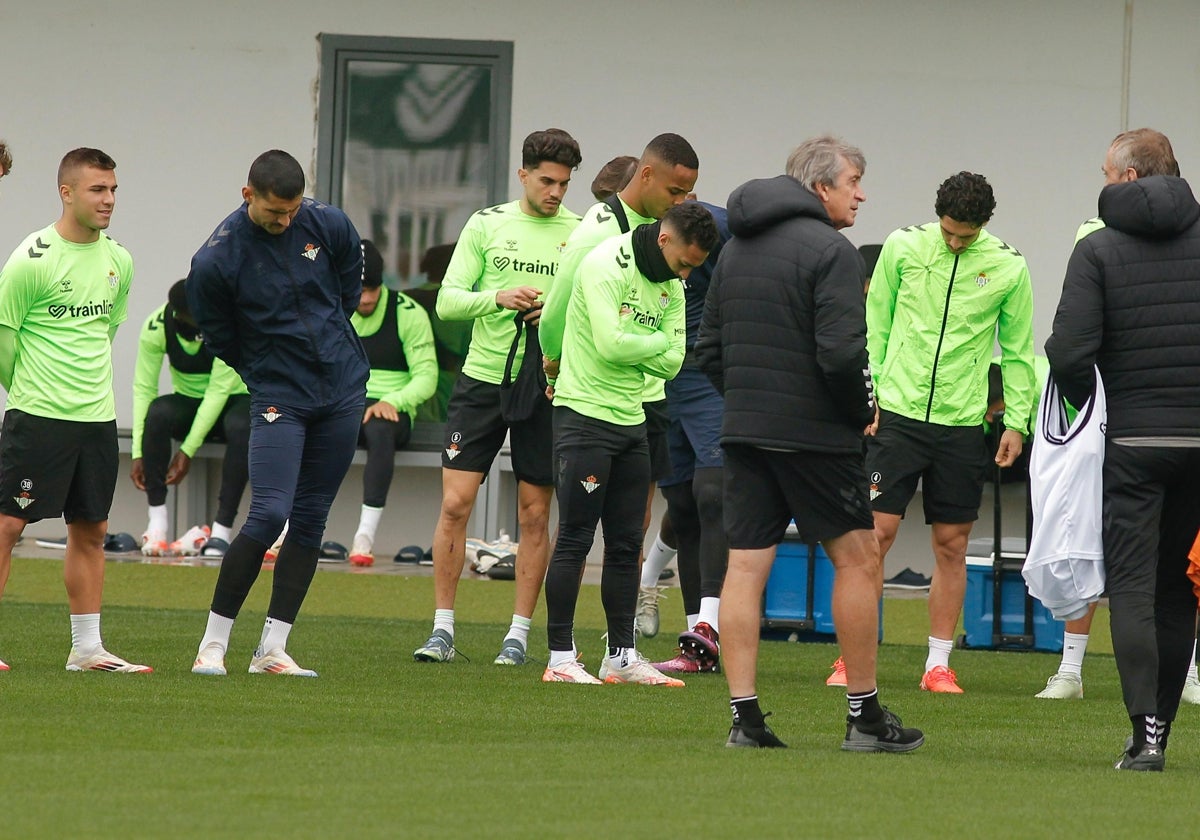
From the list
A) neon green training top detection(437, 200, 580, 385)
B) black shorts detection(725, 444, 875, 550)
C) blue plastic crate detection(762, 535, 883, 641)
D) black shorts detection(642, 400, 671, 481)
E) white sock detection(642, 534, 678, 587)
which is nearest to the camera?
black shorts detection(725, 444, 875, 550)

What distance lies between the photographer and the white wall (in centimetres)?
1238

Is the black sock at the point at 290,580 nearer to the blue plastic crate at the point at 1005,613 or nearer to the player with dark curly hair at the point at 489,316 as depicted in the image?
the player with dark curly hair at the point at 489,316

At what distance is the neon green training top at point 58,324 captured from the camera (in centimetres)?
675

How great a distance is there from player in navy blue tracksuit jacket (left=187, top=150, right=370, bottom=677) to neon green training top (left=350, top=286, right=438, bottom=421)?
→ 17.1 feet

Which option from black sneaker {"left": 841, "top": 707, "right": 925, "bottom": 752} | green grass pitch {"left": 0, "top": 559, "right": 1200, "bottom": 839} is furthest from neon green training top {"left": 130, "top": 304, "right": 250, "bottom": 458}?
black sneaker {"left": 841, "top": 707, "right": 925, "bottom": 752}

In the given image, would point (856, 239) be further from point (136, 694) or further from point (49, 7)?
point (136, 694)

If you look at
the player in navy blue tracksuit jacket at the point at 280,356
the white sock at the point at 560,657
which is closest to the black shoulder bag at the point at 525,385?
the player in navy blue tracksuit jacket at the point at 280,356

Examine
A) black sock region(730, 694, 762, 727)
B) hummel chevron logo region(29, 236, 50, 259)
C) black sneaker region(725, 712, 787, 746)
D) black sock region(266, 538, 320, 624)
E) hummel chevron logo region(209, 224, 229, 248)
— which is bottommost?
black sneaker region(725, 712, 787, 746)

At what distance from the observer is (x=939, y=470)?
7.36 metres

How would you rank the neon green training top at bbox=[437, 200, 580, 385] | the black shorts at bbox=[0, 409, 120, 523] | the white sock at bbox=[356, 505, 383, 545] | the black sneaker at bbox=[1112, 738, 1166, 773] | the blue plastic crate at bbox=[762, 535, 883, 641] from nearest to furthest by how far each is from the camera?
the black sneaker at bbox=[1112, 738, 1166, 773], the black shorts at bbox=[0, 409, 120, 523], the neon green training top at bbox=[437, 200, 580, 385], the blue plastic crate at bbox=[762, 535, 883, 641], the white sock at bbox=[356, 505, 383, 545]

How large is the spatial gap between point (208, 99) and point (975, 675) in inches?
282

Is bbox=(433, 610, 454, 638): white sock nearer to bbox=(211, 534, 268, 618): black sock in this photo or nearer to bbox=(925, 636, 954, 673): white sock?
bbox=(211, 534, 268, 618): black sock

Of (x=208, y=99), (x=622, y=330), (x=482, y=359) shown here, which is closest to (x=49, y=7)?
(x=208, y=99)

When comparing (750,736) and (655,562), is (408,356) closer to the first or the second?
(655,562)
